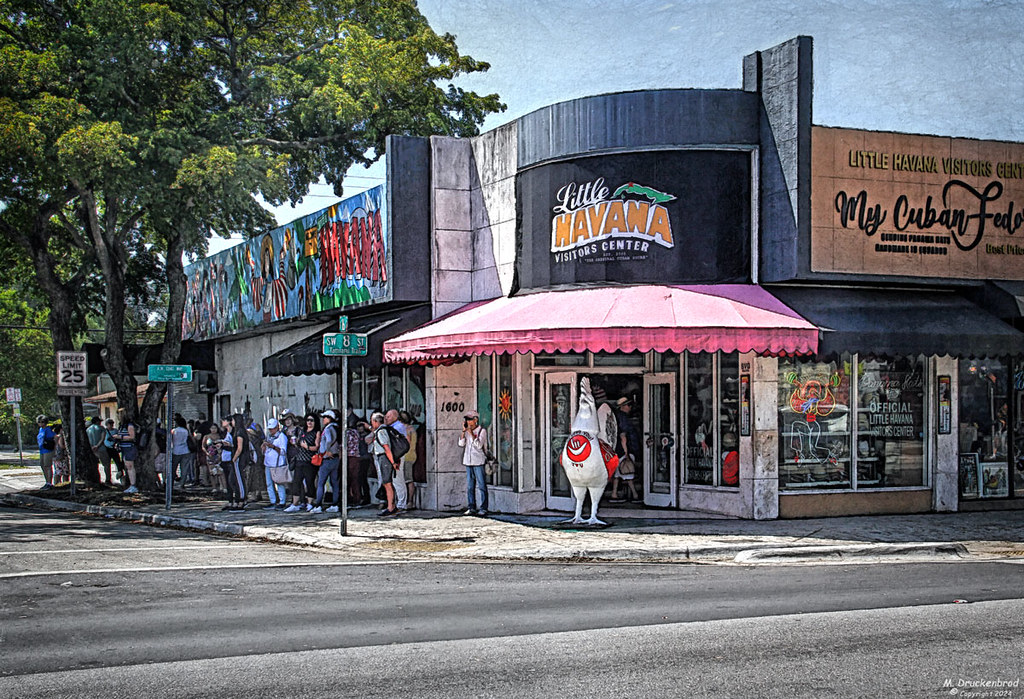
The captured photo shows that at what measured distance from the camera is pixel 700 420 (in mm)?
17891

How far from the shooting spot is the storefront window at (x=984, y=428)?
18188 mm

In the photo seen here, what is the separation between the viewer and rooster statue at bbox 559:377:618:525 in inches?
629

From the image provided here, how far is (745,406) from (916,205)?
4086mm

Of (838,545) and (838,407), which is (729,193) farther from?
→ (838,545)

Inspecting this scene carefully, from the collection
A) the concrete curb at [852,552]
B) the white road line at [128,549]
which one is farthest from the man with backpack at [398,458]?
the concrete curb at [852,552]

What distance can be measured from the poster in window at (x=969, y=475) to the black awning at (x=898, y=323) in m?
2.29

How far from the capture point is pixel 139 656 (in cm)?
809

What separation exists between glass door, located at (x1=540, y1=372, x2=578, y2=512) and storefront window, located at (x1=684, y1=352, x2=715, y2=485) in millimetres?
1891

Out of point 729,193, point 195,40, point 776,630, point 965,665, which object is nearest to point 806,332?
point 729,193

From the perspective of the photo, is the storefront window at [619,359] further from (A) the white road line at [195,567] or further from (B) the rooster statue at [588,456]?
(A) the white road line at [195,567]

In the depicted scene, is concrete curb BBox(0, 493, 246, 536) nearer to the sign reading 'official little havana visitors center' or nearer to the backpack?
the backpack

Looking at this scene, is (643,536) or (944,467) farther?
(944,467)

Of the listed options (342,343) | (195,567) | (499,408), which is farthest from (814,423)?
(195,567)

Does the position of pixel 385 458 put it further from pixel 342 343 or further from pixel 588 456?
pixel 588 456
